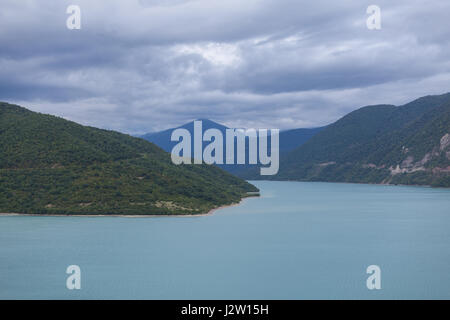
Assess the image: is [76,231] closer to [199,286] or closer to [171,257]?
[171,257]

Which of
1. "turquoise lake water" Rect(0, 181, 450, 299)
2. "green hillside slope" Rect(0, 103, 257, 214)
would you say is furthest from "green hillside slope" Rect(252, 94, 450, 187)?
"turquoise lake water" Rect(0, 181, 450, 299)

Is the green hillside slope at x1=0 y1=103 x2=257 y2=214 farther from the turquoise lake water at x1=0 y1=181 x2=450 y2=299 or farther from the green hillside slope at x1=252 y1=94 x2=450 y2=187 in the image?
the green hillside slope at x1=252 y1=94 x2=450 y2=187

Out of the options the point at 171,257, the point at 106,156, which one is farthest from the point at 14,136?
the point at 171,257

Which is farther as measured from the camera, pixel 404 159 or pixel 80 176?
pixel 404 159

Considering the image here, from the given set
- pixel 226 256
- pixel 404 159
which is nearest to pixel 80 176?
pixel 226 256

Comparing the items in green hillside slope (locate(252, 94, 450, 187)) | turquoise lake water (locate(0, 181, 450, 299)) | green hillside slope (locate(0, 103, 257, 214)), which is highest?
green hillside slope (locate(252, 94, 450, 187))

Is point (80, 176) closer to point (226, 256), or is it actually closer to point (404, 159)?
point (226, 256)
